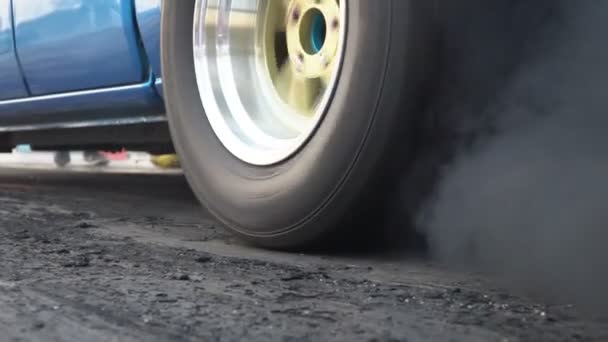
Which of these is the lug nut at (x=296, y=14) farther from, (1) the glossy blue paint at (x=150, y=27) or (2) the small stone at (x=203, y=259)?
(2) the small stone at (x=203, y=259)

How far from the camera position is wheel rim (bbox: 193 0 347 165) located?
5.86 ft

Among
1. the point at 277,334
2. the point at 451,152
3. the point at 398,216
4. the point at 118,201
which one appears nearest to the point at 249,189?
the point at 398,216

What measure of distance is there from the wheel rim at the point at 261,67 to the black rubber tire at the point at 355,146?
0.12 metres

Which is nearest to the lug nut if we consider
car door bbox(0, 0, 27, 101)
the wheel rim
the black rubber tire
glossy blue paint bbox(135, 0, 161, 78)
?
the wheel rim

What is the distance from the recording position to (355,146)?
4.94ft

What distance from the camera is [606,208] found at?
5.01 feet

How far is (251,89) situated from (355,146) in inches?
21.6

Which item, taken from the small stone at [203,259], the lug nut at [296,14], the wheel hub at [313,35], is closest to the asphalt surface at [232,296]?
A: the small stone at [203,259]

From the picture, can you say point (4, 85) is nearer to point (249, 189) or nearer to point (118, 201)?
point (118, 201)

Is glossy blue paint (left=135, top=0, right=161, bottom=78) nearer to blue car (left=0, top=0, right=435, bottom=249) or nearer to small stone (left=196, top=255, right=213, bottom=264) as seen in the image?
blue car (left=0, top=0, right=435, bottom=249)

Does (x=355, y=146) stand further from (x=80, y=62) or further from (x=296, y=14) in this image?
(x=80, y=62)

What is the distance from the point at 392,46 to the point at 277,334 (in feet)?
2.18

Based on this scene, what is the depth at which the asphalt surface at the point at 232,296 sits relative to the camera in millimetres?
1118

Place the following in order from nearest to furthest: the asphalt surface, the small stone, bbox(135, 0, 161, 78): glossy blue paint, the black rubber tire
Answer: the asphalt surface
the black rubber tire
the small stone
bbox(135, 0, 161, 78): glossy blue paint
